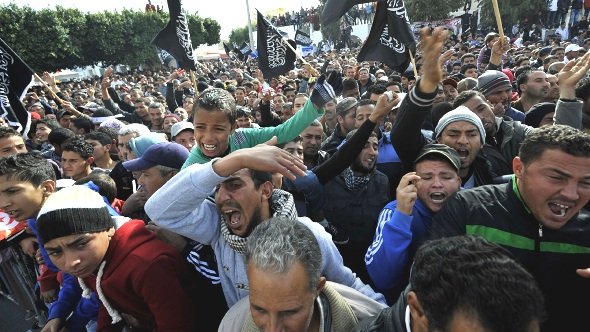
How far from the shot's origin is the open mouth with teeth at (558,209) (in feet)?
5.57

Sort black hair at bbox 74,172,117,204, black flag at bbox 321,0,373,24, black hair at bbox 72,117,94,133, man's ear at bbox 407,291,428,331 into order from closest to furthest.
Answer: man's ear at bbox 407,291,428,331 < black hair at bbox 74,172,117,204 < black flag at bbox 321,0,373,24 < black hair at bbox 72,117,94,133

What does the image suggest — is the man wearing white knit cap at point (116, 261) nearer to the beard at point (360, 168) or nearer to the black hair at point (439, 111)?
the beard at point (360, 168)

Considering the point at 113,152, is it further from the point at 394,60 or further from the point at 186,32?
the point at 394,60

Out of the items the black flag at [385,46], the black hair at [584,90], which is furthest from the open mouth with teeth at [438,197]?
the black flag at [385,46]

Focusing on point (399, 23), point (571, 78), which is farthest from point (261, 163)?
point (399, 23)

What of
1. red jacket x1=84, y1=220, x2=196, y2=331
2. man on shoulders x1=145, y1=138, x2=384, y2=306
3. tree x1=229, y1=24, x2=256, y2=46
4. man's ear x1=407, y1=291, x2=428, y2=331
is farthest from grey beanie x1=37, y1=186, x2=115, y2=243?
tree x1=229, y1=24, x2=256, y2=46

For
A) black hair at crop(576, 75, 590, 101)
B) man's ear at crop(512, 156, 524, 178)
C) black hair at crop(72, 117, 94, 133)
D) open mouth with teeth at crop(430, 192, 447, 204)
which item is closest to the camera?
man's ear at crop(512, 156, 524, 178)

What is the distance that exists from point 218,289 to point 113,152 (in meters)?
3.61

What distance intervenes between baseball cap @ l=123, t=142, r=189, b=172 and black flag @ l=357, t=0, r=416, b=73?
353cm

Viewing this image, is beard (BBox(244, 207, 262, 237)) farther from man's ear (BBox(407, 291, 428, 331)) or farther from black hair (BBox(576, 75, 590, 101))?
→ black hair (BBox(576, 75, 590, 101))

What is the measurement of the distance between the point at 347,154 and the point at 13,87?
5314mm

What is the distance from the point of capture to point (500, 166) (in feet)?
9.40

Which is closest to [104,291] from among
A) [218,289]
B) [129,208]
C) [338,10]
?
[218,289]

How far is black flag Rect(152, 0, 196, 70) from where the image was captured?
6.31 m
